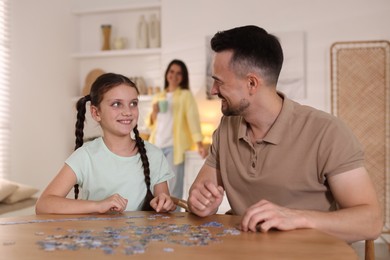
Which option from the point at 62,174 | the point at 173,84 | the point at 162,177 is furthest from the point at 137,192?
the point at 173,84

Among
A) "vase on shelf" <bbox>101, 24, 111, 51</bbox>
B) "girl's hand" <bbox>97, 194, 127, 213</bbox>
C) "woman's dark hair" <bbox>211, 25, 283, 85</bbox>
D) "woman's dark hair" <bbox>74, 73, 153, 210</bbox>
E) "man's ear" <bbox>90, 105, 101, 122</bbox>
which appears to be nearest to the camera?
"girl's hand" <bbox>97, 194, 127, 213</bbox>

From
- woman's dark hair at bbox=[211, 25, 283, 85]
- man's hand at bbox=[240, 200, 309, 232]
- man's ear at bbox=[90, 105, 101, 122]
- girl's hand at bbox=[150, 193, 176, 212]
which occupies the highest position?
woman's dark hair at bbox=[211, 25, 283, 85]

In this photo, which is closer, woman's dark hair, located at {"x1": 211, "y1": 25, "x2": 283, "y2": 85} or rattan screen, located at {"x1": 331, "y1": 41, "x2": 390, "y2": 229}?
woman's dark hair, located at {"x1": 211, "y1": 25, "x2": 283, "y2": 85}

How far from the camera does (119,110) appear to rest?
8.14 ft

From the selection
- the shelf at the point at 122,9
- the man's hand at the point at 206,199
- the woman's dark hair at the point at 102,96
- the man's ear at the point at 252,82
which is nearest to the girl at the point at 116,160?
the woman's dark hair at the point at 102,96

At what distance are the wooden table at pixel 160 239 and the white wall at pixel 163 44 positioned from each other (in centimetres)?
466

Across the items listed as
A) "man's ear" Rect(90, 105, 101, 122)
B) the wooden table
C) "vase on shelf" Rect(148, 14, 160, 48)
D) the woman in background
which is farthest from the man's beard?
"vase on shelf" Rect(148, 14, 160, 48)

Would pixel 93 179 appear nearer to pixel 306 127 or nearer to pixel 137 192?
pixel 137 192

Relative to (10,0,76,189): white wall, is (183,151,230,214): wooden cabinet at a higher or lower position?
lower

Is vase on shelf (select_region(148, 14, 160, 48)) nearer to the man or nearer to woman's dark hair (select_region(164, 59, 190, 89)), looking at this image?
woman's dark hair (select_region(164, 59, 190, 89))

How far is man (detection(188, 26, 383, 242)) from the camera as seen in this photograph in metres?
1.66

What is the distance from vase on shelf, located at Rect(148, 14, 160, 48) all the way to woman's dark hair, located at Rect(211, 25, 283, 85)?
472 cm

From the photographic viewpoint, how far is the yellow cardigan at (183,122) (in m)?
5.93

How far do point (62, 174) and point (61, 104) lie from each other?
4.80 m
